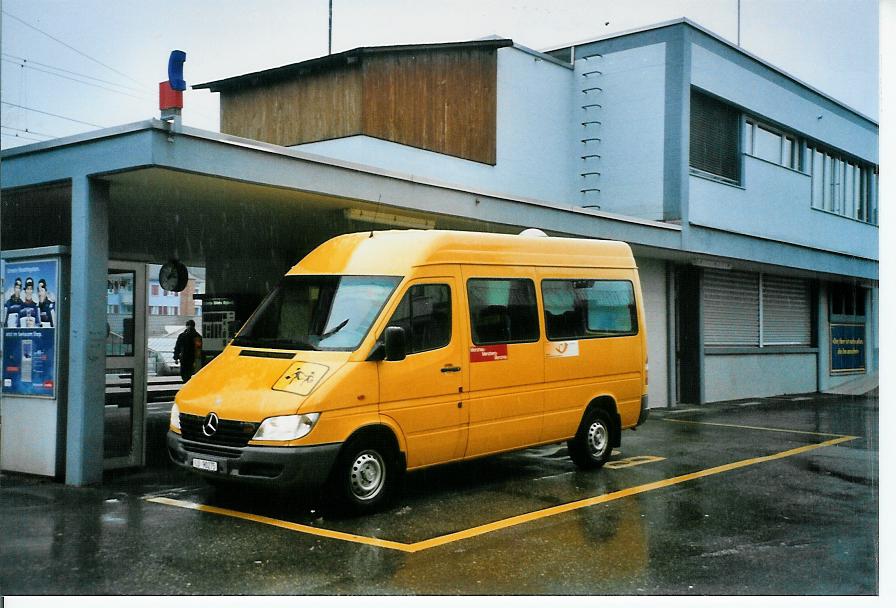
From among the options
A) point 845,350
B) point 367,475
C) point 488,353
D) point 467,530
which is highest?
point 488,353

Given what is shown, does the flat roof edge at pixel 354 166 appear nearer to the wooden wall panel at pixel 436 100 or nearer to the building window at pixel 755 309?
the wooden wall panel at pixel 436 100

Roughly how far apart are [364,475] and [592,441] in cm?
357

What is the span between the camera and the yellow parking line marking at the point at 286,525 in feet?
23.0

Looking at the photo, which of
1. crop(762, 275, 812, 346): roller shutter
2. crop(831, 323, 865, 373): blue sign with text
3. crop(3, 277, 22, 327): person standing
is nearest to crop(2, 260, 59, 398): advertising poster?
crop(3, 277, 22, 327): person standing

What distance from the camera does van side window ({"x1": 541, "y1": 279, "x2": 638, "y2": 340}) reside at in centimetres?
1002

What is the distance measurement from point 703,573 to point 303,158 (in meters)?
6.36

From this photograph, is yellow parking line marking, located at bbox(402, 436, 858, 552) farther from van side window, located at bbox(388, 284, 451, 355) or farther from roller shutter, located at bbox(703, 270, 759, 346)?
roller shutter, located at bbox(703, 270, 759, 346)

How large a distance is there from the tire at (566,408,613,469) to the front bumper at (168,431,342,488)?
3.74m

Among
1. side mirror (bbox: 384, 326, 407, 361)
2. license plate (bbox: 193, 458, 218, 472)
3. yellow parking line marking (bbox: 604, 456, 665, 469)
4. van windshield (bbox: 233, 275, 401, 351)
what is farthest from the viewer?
yellow parking line marking (bbox: 604, 456, 665, 469)

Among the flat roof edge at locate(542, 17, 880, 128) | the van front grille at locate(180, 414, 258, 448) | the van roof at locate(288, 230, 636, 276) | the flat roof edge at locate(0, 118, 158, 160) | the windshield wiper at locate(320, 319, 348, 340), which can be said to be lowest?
the van front grille at locate(180, 414, 258, 448)

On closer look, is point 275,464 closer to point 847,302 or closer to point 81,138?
point 81,138

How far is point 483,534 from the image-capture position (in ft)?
24.1

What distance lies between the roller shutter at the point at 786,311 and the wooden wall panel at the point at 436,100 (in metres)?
9.12

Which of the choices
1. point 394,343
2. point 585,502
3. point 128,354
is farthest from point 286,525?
point 128,354
